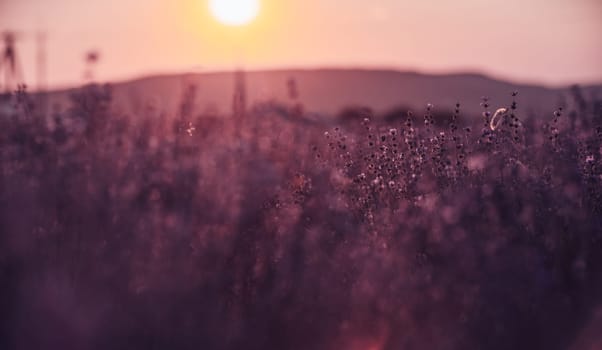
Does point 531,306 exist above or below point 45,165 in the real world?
below

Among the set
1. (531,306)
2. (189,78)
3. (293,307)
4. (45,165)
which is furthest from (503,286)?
(189,78)

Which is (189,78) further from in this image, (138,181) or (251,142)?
(138,181)

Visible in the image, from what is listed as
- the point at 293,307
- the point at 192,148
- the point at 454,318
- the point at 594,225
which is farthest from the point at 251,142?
the point at 594,225

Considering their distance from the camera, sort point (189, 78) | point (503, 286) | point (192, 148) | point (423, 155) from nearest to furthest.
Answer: point (503, 286), point (192, 148), point (423, 155), point (189, 78)

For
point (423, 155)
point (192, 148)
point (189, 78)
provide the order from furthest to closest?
point (189, 78)
point (423, 155)
point (192, 148)

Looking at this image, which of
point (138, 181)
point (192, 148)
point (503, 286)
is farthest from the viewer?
point (192, 148)

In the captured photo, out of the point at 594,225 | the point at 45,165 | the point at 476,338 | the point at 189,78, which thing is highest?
the point at 189,78

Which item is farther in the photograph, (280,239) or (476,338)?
(280,239)

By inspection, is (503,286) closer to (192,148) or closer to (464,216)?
(464,216)

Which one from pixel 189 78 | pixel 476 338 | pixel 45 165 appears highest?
pixel 189 78
